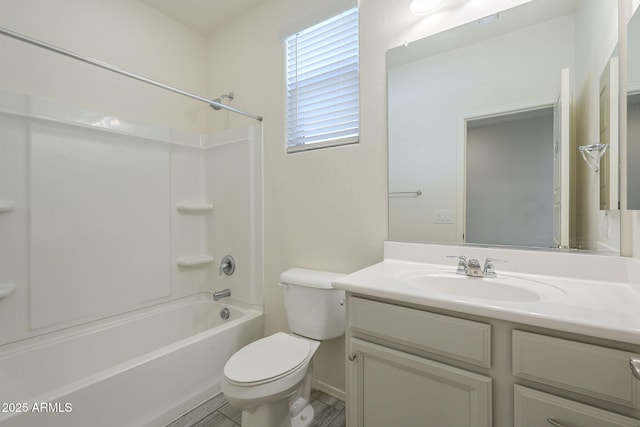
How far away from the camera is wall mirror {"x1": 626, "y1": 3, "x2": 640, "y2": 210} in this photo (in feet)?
2.99

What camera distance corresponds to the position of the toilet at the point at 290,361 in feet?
3.93

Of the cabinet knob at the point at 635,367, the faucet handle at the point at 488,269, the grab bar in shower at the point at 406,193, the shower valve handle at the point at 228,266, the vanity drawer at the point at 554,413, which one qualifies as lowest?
the vanity drawer at the point at 554,413

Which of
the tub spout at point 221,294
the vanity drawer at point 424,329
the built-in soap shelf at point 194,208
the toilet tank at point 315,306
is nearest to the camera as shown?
the vanity drawer at point 424,329

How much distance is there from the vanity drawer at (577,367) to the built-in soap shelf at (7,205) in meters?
2.28

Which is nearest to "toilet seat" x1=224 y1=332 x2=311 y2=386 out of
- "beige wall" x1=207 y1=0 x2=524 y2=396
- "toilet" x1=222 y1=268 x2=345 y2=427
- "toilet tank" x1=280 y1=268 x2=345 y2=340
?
"toilet" x1=222 y1=268 x2=345 y2=427

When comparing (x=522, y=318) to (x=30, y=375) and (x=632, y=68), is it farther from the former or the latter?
(x=30, y=375)

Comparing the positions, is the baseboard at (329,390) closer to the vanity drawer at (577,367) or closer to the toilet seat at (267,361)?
the toilet seat at (267,361)

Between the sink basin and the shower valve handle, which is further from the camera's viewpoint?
the shower valve handle

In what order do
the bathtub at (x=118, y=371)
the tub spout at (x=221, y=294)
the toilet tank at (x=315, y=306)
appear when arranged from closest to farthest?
the bathtub at (x=118, y=371) → the toilet tank at (x=315, y=306) → the tub spout at (x=221, y=294)

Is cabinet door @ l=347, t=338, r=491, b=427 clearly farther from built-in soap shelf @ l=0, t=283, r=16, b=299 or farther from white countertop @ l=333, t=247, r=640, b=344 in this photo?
built-in soap shelf @ l=0, t=283, r=16, b=299

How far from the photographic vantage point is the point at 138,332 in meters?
1.96

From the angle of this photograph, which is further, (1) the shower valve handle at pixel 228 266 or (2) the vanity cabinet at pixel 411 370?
(1) the shower valve handle at pixel 228 266

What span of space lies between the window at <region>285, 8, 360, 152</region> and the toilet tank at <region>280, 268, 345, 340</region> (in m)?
0.83

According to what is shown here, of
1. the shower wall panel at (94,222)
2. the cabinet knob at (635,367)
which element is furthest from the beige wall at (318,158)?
the cabinet knob at (635,367)
